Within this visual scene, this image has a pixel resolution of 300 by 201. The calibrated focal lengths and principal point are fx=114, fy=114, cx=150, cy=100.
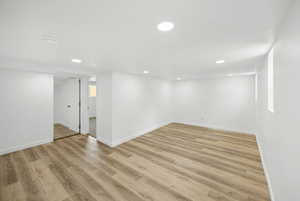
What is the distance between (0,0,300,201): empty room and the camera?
0.95 metres

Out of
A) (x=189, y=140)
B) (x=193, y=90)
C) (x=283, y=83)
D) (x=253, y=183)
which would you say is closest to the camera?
(x=283, y=83)

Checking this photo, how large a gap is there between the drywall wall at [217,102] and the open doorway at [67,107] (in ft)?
15.3

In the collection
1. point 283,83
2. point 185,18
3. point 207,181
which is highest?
point 185,18

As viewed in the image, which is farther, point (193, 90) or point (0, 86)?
point (193, 90)

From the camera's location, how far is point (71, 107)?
15.8ft

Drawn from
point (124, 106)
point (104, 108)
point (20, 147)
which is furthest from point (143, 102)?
point (20, 147)

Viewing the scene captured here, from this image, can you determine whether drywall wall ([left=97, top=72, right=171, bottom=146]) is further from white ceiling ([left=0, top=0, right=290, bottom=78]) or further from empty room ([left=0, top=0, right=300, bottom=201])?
white ceiling ([left=0, top=0, right=290, bottom=78])

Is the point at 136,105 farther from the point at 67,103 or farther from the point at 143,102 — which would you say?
the point at 67,103

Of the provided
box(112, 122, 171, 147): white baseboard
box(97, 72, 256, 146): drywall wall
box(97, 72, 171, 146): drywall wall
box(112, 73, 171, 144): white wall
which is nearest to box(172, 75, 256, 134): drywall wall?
box(97, 72, 256, 146): drywall wall

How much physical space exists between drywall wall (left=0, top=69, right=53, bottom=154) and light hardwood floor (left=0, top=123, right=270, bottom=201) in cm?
35

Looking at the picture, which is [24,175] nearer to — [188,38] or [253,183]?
[188,38]

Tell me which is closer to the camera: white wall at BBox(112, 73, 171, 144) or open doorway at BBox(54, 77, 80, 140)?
white wall at BBox(112, 73, 171, 144)

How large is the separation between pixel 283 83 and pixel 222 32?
31.2 inches

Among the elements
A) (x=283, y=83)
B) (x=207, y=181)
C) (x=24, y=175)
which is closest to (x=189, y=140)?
(x=207, y=181)
